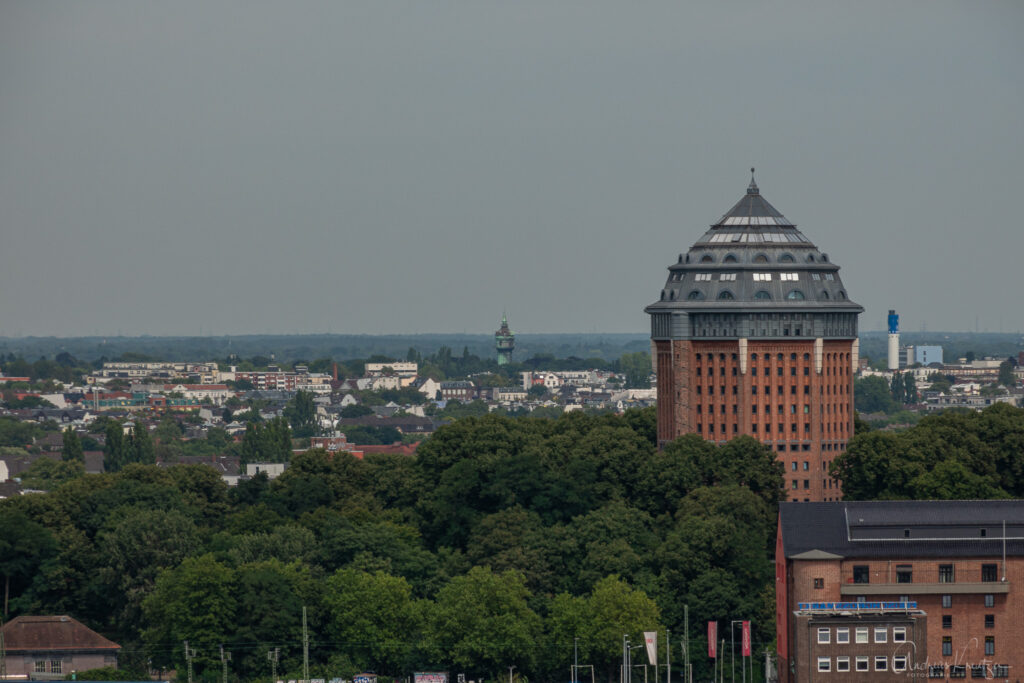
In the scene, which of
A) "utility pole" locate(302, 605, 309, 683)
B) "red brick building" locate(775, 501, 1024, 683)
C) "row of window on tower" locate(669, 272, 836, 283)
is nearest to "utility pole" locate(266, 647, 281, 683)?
"utility pole" locate(302, 605, 309, 683)

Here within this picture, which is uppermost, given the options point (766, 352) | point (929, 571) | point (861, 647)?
point (766, 352)

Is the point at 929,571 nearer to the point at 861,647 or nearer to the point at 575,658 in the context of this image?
the point at 861,647

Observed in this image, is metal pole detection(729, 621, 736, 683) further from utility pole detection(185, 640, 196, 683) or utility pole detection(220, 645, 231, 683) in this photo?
utility pole detection(185, 640, 196, 683)

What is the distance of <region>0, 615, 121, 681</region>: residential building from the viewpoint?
422 ft

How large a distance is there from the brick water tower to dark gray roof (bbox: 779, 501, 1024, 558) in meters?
30.1

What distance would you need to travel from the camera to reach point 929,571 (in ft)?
389

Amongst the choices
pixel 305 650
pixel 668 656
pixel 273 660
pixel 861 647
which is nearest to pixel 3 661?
pixel 273 660

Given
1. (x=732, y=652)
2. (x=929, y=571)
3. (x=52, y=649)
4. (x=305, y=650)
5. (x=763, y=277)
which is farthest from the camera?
(x=763, y=277)

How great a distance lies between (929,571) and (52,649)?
150 ft

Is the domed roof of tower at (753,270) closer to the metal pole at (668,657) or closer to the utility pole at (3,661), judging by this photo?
the metal pole at (668,657)

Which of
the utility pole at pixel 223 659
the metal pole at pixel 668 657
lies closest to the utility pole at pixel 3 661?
the utility pole at pixel 223 659

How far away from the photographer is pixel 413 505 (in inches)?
6068

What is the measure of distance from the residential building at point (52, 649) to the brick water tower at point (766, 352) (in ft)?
137

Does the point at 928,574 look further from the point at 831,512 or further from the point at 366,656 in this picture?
Result: the point at 366,656
